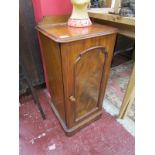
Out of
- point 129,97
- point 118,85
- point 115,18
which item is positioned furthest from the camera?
point 118,85

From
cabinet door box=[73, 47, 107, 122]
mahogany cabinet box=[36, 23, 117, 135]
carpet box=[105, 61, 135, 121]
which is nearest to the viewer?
mahogany cabinet box=[36, 23, 117, 135]

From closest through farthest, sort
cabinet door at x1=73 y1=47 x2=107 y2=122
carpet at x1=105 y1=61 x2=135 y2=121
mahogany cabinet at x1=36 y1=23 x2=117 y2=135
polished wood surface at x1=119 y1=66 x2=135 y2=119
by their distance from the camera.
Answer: mahogany cabinet at x1=36 y1=23 x2=117 y2=135, cabinet door at x1=73 y1=47 x2=107 y2=122, polished wood surface at x1=119 y1=66 x2=135 y2=119, carpet at x1=105 y1=61 x2=135 y2=121

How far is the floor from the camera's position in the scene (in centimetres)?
110

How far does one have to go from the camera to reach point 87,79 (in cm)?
100

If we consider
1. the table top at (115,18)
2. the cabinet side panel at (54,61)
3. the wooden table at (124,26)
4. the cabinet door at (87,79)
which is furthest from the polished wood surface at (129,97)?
the cabinet side panel at (54,61)

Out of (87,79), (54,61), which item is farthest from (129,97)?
(54,61)

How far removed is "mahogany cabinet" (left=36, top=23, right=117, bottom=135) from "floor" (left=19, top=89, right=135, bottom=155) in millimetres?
82

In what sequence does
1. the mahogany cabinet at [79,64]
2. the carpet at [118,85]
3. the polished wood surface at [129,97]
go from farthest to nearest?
the carpet at [118,85], the polished wood surface at [129,97], the mahogany cabinet at [79,64]

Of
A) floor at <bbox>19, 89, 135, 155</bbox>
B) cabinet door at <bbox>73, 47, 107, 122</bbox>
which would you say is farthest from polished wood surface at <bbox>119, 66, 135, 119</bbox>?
cabinet door at <bbox>73, 47, 107, 122</bbox>

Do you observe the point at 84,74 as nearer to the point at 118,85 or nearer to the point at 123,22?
the point at 123,22

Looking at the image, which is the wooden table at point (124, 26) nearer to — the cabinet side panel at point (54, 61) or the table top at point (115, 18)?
the table top at point (115, 18)

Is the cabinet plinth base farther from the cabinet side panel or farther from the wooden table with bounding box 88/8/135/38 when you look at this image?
the wooden table with bounding box 88/8/135/38

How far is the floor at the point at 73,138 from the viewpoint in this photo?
3.60 feet

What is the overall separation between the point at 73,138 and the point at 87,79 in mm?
539
